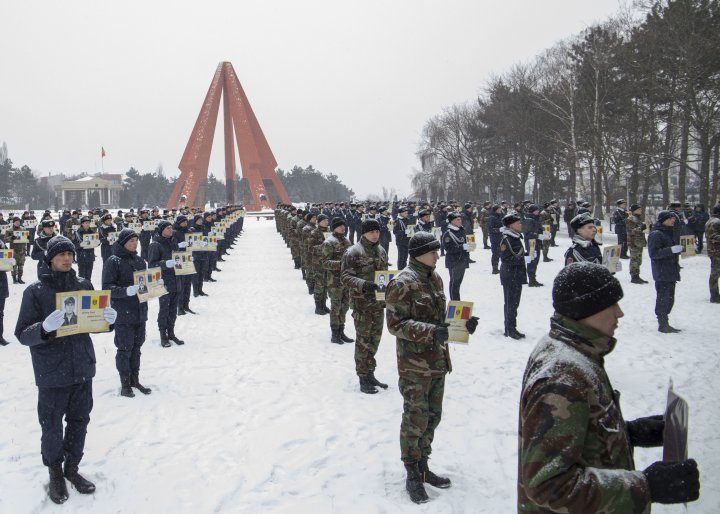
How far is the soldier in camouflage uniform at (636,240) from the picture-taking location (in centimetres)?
1122

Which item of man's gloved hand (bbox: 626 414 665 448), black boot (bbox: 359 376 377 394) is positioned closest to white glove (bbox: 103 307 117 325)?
black boot (bbox: 359 376 377 394)

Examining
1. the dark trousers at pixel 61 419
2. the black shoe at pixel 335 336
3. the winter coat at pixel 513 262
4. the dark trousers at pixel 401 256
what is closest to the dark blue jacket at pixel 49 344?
the dark trousers at pixel 61 419

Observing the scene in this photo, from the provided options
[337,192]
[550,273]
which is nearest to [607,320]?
[550,273]

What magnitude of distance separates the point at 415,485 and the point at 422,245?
5.48ft

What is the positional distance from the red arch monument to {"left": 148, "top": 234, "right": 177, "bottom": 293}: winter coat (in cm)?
4329

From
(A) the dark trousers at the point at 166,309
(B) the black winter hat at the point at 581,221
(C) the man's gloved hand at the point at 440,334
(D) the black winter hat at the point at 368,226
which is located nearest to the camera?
(C) the man's gloved hand at the point at 440,334

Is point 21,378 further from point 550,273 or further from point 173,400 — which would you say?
point 550,273

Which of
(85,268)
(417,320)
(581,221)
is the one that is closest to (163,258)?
(417,320)

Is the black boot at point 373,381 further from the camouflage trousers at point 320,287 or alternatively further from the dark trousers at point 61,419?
the camouflage trousers at point 320,287

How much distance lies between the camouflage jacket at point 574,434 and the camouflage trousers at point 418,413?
178 cm

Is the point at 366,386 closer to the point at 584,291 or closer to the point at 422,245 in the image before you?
the point at 422,245

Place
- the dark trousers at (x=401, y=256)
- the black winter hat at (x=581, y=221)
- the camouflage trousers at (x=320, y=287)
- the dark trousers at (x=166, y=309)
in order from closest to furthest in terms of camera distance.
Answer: the black winter hat at (x=581, y=221) < the dark trousers at (x=166, y=309) < the camouflage trousers at (x=320, y=287) < the dark trousers at (x=401, y=256)

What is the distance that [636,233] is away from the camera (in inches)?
442

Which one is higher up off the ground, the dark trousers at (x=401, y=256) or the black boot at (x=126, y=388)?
the dark trousers at (x=401, y=256)
